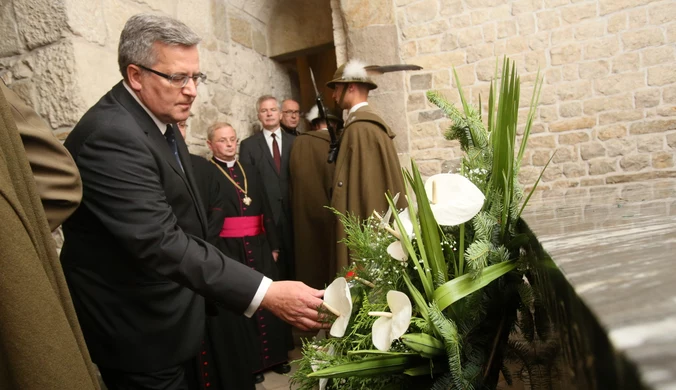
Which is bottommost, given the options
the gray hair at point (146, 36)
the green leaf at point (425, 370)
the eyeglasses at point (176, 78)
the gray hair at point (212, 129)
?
the green leaf at point (425, 370)

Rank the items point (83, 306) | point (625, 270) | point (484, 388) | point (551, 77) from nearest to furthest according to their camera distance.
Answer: point (625, 270)
point (484, 388)
point (83, 306)
point (551, 77)

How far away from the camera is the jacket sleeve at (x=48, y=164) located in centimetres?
109

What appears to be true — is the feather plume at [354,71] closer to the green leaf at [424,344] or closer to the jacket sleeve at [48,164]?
the jacket sleeve at [48,164]

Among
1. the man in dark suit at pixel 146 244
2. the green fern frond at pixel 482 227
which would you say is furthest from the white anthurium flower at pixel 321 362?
the man in dark suit at pixel 146 244

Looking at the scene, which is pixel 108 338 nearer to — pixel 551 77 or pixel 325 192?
pixel 325 192

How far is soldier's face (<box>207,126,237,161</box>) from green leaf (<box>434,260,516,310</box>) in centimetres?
335

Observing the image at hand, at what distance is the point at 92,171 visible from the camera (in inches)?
63.1

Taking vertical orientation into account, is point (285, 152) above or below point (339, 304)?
above

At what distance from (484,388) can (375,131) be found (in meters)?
2.65

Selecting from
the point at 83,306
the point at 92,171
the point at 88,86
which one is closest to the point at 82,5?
the point at 88,86

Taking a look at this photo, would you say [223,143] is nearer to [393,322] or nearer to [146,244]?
[146,244]

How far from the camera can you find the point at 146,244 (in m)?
1.55

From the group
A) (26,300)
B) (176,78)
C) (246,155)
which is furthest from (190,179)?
(246,155)

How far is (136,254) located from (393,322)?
3.57 feet
